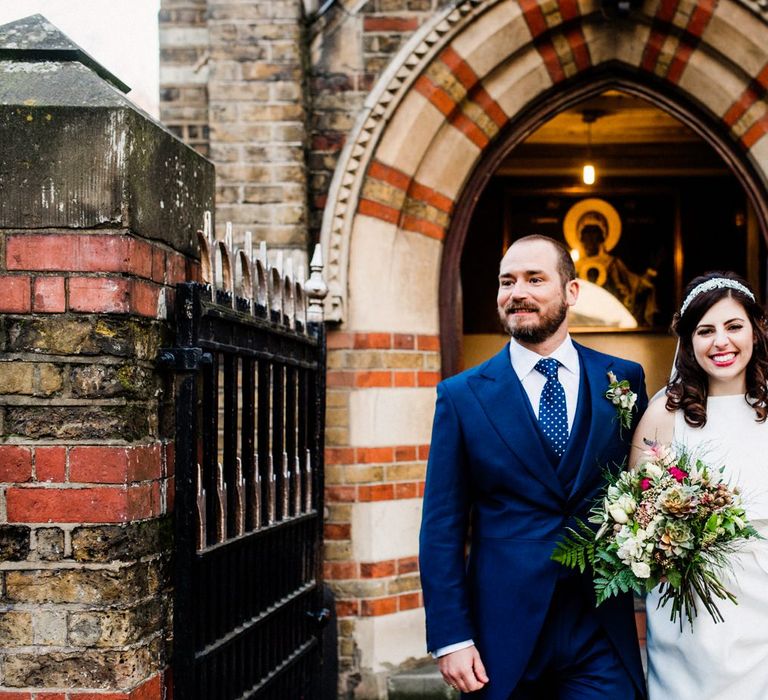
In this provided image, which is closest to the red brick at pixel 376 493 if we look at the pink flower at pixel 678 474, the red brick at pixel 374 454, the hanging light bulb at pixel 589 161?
the red brick at pixel 374 454

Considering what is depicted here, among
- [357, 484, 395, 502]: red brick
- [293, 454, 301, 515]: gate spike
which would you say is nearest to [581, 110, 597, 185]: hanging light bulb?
[357, 484, 395, 502]: red brick

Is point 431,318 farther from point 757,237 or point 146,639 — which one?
point 757,237

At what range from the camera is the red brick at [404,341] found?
483 cm

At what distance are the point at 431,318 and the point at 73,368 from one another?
285 cm

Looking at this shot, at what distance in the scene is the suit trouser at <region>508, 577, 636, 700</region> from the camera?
8.63 ft

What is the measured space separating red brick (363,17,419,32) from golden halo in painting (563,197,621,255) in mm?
3264

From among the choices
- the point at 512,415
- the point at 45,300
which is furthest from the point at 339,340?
the point at 45,300

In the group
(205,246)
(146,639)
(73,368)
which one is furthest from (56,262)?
(146,639)

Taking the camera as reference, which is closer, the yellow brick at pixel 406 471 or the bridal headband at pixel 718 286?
the bridal headband at pixel 718 286

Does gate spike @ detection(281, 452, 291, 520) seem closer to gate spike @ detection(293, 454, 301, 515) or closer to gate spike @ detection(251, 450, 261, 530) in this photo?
gate spike @ detection(293, 454, 301, 515)

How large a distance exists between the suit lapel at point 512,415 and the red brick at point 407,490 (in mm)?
2034

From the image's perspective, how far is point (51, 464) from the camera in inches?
90.1

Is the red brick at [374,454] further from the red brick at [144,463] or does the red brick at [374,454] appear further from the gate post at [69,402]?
the gate post at [69,402]

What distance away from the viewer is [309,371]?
142 inches
